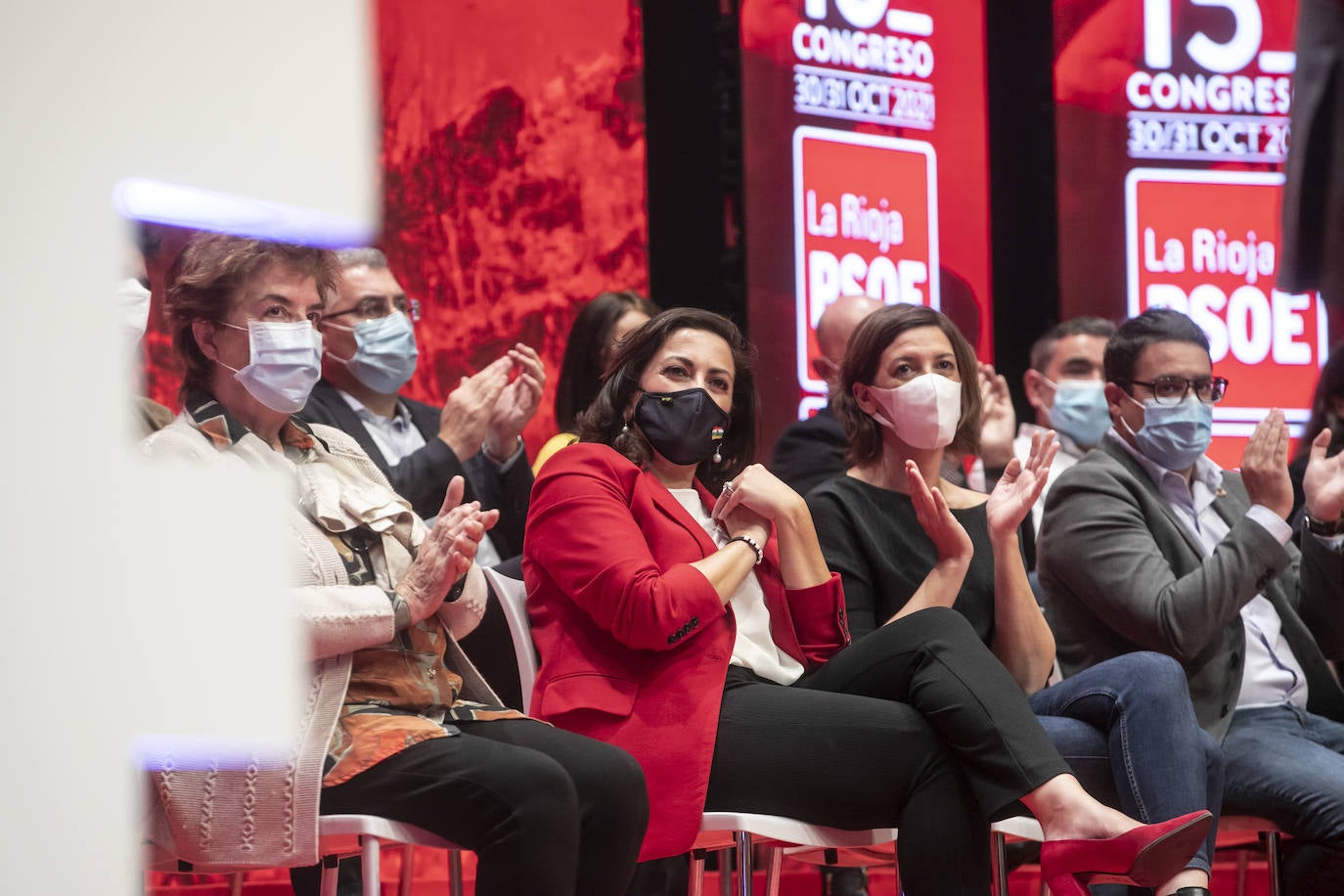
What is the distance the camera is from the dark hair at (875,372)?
3000 millimetres

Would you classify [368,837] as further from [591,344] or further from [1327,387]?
[1327,387]

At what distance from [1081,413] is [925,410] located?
1392 mm

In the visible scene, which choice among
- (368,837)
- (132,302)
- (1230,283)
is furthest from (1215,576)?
(1230,283)

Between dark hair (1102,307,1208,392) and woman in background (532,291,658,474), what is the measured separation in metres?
1.07

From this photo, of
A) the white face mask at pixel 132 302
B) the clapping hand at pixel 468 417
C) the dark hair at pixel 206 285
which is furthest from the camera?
the clapping hand at pixel 468 417

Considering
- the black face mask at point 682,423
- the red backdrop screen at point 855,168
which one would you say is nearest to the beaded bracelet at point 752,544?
the black face mask at point 682,423

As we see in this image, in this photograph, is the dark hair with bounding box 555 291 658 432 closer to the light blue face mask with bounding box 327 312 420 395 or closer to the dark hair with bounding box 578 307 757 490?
the light blue face mask with bounding box 327 312 420 395

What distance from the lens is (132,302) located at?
148 cm

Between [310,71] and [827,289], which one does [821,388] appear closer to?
[827,289]

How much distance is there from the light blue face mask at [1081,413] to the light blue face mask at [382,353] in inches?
73.0

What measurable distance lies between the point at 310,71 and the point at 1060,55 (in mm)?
4487

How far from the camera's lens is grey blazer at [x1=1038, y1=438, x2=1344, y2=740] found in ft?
9.20

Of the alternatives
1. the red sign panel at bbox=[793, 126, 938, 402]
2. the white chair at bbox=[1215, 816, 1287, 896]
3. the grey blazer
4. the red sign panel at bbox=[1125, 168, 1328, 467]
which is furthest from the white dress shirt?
the red sign panel at bbox=[1125, 168, 1328, 467]

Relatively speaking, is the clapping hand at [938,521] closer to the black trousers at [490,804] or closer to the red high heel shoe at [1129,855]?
the red high heel shoe at [1129,855]
